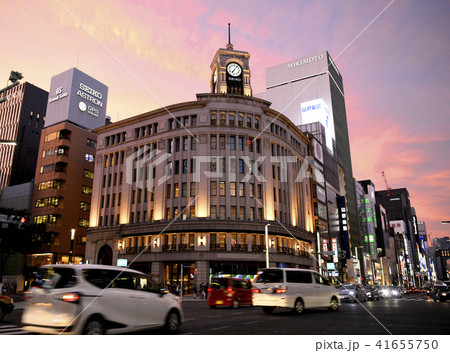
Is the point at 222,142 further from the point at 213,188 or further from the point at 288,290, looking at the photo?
the point at 288,290

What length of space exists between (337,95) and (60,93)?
83.7 meters

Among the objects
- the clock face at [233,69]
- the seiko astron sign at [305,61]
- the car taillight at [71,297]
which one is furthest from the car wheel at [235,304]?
the seiko astron sign at [305,61]

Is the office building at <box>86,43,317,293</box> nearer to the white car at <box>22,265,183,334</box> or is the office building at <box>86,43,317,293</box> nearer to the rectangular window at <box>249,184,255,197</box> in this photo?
the rectangular window at <box>249,184,255,197</box>

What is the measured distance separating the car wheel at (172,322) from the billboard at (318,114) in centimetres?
9444

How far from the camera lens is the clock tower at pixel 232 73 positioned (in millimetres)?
69562

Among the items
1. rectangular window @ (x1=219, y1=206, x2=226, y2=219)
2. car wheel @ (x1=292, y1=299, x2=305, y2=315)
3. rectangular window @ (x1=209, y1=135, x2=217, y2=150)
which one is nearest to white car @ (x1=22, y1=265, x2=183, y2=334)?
car wheel @ (x1=292, y1=299, x2=305, y2=315)

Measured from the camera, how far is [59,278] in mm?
7395

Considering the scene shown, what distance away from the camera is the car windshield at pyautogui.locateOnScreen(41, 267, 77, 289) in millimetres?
7293

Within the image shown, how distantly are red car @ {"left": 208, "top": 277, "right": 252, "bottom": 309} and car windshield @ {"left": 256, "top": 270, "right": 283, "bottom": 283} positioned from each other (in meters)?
9.00

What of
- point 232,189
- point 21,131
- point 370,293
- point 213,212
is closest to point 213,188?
point 232,189

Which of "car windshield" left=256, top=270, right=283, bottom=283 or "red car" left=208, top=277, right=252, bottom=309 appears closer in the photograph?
"car windshield" left=256, top=270, right=283, bottom=283

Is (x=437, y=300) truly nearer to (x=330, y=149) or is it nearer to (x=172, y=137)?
(x=172, y=137)

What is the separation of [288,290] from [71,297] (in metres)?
9.16
